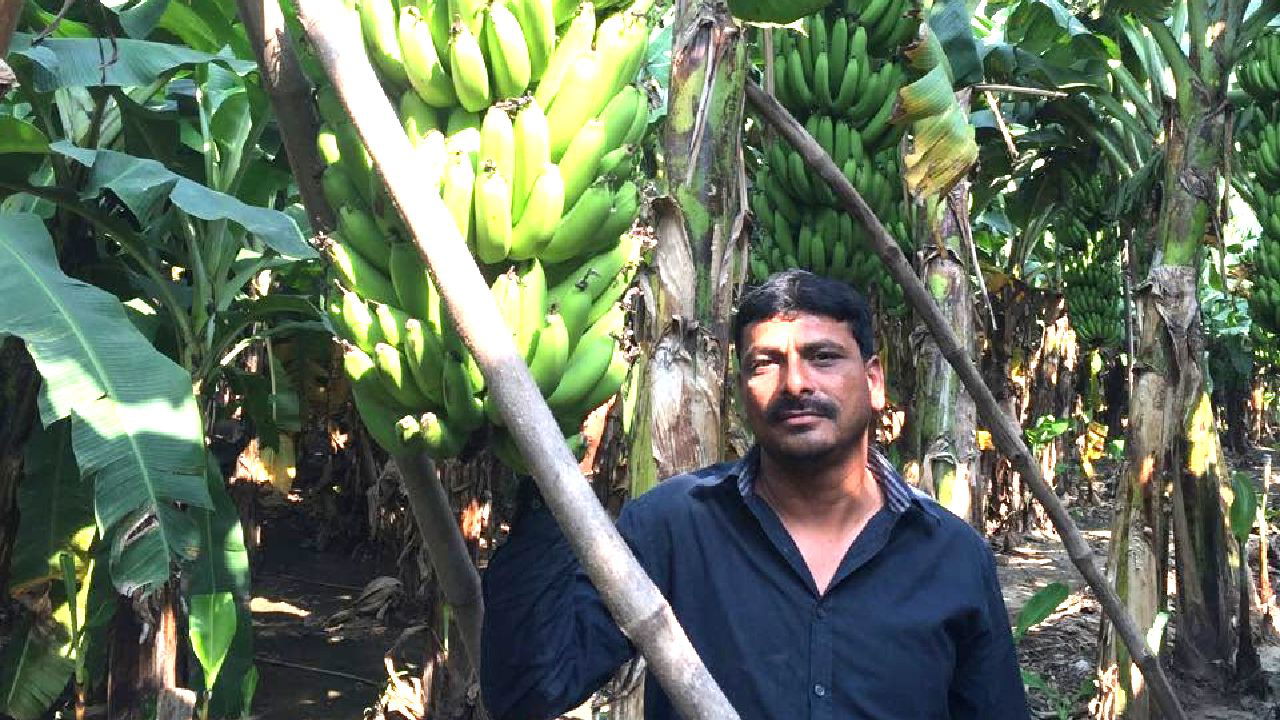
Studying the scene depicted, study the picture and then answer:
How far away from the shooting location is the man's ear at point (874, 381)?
1.56 metres

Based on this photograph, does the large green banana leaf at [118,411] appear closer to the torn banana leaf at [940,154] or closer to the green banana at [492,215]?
the green banana at [492,215]

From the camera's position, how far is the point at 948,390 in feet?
12.2

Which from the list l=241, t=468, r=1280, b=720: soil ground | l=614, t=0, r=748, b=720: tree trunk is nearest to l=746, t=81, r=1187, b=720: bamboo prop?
l=614, t=0, r=748, b=720: tree trunk

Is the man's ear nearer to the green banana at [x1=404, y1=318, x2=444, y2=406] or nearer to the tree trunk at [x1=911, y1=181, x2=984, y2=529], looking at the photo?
the green banana at [x1=404, y1=318, x2=444, y2=406]

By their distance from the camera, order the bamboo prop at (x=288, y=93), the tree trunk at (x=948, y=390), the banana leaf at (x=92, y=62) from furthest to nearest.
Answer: the tree trunk at (x=948, y=390) < the banana leaf at (x=92, y=62) < the bamboo prop at (x=288, y=93)

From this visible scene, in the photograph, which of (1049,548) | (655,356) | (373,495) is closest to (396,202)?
(655,356)

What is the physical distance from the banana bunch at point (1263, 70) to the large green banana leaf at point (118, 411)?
4361 millimetres

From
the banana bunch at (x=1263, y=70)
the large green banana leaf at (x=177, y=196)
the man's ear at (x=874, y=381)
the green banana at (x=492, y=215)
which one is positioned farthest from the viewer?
the banana bunch at (x=1263, y=70)

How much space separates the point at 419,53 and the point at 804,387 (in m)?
0.58

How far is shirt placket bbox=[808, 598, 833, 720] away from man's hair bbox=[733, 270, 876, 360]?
1.17 feet

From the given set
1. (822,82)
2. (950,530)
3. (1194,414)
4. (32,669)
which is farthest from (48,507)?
(1194,414)

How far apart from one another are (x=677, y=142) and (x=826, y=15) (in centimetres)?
200

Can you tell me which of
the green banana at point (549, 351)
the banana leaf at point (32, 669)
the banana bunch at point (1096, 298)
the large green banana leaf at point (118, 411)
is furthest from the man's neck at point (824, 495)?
the banana bunch at point (1096, 298)

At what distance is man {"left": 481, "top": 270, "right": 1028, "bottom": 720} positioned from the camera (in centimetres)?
138
